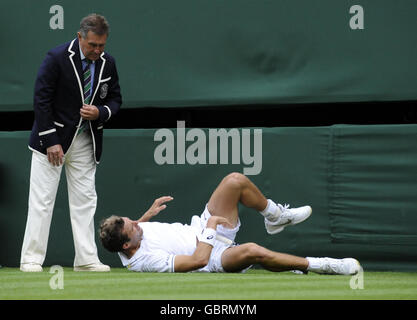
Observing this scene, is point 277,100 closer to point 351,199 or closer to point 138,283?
point 351,199

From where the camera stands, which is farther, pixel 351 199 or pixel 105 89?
pixel 351 199

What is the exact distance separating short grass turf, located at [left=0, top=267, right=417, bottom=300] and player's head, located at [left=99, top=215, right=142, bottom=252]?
23cm

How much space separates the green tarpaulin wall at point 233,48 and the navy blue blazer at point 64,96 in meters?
1.29

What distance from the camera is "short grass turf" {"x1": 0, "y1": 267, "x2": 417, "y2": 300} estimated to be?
5.10 meters

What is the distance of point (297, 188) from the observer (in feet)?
25.5

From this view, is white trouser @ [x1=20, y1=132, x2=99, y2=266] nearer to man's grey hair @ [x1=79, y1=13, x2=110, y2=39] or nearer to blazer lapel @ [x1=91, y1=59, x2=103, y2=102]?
blazer lapel @ [x1=91, y1=59, x2=103, y2=102]

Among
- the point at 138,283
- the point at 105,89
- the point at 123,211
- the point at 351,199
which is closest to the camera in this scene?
the point at 138,283

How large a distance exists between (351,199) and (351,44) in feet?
4.62

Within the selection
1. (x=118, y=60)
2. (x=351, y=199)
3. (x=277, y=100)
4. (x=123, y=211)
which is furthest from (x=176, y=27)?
(x=351, y=199)

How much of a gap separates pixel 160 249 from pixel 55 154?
1190mm

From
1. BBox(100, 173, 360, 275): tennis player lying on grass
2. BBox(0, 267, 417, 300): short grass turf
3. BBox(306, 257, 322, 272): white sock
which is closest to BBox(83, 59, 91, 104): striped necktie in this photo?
BBox(100, 173, 360, 275): tennis player lying on grass

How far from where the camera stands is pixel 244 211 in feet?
25.9

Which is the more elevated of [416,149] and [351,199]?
[416,149]

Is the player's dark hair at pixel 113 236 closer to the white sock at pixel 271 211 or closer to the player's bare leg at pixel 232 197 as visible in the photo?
the player's bare leg at pixel 232 197
